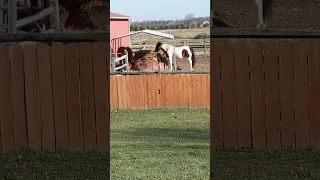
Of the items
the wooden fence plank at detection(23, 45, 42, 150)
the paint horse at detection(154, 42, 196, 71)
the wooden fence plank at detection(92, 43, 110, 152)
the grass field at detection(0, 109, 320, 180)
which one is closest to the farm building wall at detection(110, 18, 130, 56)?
the paint horse at detection(154, 42, 196, 71)

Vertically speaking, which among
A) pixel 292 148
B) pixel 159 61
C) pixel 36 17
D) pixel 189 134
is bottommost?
pixel 292 148

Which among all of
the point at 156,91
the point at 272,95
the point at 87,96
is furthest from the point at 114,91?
the point at 156,91

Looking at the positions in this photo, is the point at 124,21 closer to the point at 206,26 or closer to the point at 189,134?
the point at 206,26

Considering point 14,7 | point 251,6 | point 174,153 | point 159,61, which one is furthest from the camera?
point 251,6

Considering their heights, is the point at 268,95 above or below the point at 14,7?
below

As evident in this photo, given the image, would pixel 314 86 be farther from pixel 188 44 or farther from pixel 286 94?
pixel 188 44

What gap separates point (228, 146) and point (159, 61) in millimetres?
1540

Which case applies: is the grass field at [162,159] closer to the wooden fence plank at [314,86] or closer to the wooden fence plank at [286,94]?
the wooden fence plank at [286,94]

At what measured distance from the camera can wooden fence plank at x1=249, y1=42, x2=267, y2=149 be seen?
18.6 feet

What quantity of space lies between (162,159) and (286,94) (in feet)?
7.65

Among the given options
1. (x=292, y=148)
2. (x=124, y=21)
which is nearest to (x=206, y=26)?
(x=124, y=21)

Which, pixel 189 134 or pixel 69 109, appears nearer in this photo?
pixel 189 134

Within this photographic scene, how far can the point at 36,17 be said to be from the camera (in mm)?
5199

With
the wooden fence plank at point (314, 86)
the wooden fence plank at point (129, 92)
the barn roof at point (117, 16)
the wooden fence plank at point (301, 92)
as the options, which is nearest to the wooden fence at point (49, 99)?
the wooden fence plank at point (129, 92)
